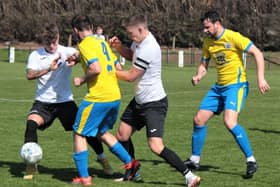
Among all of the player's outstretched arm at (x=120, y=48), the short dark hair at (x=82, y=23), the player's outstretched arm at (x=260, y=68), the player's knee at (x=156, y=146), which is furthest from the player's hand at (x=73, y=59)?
the player's outstretched arm at (x=260, y=68)

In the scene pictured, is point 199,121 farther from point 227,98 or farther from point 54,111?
point 54,111

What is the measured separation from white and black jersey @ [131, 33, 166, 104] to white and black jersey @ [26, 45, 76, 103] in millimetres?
1041

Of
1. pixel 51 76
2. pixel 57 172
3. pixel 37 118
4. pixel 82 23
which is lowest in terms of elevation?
pixel 57 172

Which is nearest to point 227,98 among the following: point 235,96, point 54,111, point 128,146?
point 235,96

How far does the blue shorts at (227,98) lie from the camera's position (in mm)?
9492

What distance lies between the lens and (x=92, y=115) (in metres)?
8.34

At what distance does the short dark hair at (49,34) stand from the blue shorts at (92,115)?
1000 mm

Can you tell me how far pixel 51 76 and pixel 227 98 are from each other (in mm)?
2308

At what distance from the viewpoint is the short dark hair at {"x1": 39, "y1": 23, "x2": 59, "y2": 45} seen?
28.9 ft

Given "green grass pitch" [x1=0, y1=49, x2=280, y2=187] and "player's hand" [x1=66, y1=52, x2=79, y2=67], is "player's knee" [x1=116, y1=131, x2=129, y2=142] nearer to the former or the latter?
"green grass pitch" [x1=0, y1=49, x2=280, y2=187]

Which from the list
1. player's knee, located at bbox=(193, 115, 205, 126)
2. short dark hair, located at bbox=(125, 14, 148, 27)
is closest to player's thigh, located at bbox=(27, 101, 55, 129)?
short dark hair, located at bbox=(125, 14, 148, 27)

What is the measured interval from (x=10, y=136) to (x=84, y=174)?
4.83m

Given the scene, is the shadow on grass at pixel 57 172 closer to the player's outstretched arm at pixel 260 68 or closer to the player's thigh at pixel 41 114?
the player's thigh at pixel 41 114

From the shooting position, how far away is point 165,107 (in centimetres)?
855
